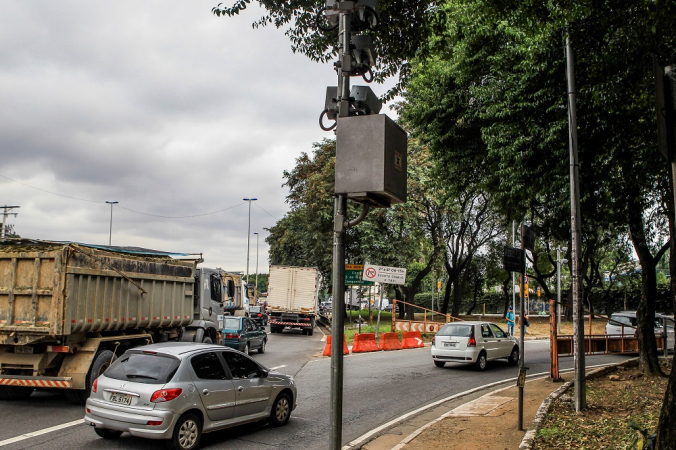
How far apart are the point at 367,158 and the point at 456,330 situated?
45.4 feet

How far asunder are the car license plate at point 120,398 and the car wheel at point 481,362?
12164 mm

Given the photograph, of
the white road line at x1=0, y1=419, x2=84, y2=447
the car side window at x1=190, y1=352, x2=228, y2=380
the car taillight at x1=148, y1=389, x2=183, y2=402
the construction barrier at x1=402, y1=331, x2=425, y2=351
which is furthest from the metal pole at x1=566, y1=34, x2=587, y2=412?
the construction barrier at x1=402, y1=331, x2=425, y2=351

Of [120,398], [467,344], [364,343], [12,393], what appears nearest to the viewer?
[120,398]

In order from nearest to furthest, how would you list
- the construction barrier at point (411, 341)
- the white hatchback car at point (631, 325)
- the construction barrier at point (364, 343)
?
the construction barrier at point (364, 343), the white hatchback car at point (631, 325), the construction barrier at point (411, 341)

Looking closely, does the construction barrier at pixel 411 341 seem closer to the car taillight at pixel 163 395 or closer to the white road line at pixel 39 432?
the white road line at pixel 39 432

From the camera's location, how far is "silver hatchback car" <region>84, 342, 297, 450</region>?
298 inches

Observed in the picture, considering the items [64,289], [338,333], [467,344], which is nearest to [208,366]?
[64,289]

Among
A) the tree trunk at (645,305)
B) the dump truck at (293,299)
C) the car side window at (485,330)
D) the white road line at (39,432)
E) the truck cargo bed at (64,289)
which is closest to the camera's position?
the white road line at (39,432)

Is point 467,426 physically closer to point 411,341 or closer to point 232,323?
point 232,323

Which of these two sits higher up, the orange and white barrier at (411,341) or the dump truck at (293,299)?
the dump truck at (293,299)

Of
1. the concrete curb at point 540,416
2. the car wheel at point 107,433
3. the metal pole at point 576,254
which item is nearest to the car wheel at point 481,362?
the concrete curb at point 540,416

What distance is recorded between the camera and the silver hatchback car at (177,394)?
7578mm

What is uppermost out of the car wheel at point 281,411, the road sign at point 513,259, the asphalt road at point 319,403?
the road sign at point 513,259

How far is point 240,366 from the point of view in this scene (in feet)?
30.2
